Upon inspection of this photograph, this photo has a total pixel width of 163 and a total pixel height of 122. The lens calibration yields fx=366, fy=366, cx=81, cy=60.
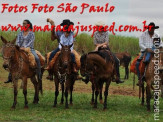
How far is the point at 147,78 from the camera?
11.9 meters

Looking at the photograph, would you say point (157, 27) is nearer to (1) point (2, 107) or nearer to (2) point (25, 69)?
(2) point (25, 69)

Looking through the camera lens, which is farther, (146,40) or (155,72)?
(146,40)

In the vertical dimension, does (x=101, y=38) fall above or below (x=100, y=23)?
below

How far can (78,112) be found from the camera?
11500 mm

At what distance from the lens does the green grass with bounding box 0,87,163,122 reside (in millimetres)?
10328

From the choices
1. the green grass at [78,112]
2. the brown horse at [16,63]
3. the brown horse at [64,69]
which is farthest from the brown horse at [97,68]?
the brown horse at [16,63]

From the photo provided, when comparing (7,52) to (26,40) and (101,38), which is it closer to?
(26,40)

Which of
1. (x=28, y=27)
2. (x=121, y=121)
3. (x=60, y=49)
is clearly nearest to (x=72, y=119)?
(x=121, y=121)

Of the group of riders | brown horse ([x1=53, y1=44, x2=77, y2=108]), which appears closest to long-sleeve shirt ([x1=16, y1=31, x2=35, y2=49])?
the group of riders

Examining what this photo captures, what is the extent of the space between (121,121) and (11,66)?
4151 millimetres

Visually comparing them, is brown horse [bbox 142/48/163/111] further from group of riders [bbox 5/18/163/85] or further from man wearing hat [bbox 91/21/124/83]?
man wearing hat [bbox 91/21/124/83]

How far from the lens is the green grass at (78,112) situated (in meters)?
10.3

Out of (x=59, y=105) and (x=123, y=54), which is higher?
(x=123, y=54)

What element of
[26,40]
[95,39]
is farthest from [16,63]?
[95,39]
